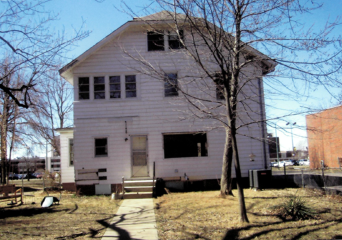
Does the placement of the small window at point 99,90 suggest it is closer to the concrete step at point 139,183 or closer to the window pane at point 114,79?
the window pane at point 114,79

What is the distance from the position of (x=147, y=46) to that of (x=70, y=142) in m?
7.56

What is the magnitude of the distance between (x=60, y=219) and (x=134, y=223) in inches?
95.0

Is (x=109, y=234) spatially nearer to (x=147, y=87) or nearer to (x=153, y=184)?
(x=153, y=184)

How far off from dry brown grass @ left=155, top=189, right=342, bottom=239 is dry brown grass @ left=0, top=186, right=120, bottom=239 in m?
1.76

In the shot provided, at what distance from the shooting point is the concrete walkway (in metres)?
7.32

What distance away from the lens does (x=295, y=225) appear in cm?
770

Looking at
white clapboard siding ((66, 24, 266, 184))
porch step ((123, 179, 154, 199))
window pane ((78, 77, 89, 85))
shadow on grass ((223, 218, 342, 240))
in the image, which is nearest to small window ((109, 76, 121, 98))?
white clapboard siding ((66, 24, 266, 184))

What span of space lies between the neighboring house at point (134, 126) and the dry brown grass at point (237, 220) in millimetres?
3489

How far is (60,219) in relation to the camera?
9234mm

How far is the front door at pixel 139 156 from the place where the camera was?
1492 cm

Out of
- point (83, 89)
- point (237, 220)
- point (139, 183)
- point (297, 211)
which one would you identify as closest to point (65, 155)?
point (83, 89)

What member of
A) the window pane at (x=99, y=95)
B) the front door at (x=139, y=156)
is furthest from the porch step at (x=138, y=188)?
the window pane at (x=99, y=95)

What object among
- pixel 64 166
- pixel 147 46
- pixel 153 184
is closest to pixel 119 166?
pixel 153 184

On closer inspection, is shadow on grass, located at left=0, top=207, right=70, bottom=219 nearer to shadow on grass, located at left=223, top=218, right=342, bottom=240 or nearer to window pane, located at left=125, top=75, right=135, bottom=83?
shadow on grass, located at left=223, top=218, right=342, bottom=240
